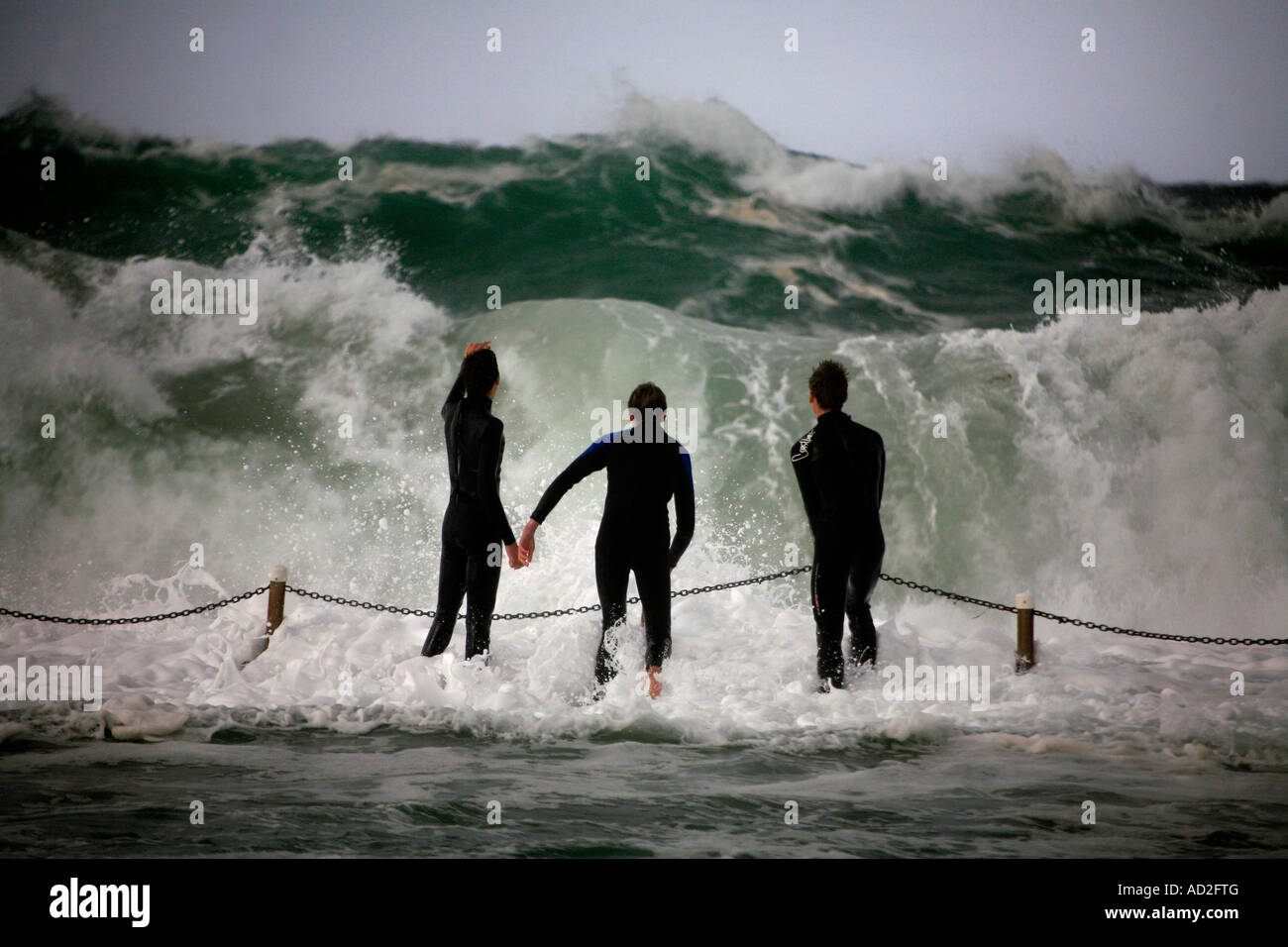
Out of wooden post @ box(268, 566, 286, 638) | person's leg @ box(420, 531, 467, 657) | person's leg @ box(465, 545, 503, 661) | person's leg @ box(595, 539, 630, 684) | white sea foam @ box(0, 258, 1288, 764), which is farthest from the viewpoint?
white sea foam @ box(0, 258, 1288, 764)

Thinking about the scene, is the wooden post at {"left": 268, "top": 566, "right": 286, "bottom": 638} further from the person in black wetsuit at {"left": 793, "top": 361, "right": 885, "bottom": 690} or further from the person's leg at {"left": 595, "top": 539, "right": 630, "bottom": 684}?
the person in black wetsuit at {"left": 793, "top": 361, "right": 885, "bottom": 690}

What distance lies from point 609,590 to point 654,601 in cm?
25

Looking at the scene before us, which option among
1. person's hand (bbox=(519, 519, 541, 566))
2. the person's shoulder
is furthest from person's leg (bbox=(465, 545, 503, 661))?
the person's shoulder

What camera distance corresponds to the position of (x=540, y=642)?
656cm

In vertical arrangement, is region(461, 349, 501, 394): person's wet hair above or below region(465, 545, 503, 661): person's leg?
above

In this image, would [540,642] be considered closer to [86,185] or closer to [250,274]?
[250,274]

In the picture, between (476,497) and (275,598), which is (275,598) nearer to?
(275,598)

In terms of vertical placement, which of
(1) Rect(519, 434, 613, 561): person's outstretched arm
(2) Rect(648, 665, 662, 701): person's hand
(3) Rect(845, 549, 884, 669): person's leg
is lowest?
(2) Rect(648, 665, 662, 701): person's hand

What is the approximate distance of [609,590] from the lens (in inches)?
233

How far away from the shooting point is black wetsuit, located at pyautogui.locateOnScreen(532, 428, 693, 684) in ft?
19.5

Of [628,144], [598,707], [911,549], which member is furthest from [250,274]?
[598,707]

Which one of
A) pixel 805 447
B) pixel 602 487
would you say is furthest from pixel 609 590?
pixel 602 487

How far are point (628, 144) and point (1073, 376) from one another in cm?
789

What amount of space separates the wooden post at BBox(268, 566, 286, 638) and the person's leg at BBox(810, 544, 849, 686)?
3.42 metres
